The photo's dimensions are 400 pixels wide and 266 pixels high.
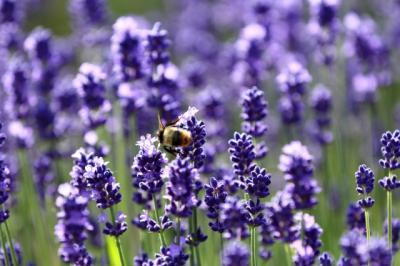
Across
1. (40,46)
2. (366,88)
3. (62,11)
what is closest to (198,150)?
(40,46)

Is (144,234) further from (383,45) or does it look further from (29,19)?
(29,19)

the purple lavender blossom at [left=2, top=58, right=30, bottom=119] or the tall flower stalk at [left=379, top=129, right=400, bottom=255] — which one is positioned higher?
the purple lavender blossom at [left=2, top=58, right=30, bottom=119]

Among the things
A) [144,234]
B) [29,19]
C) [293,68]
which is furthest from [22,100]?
[29,19]

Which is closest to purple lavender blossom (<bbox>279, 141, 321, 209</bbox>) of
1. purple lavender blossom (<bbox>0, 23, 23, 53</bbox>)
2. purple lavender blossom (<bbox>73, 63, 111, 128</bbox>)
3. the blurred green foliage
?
purple lavender blossom (<bbox>73, 63, 111, 128</bbox>)

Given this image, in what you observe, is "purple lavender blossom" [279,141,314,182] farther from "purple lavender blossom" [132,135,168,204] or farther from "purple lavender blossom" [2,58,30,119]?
"purple lavender blossom" [2,58,30,119]

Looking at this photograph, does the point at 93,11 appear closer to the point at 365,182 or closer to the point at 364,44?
the point at 364,44

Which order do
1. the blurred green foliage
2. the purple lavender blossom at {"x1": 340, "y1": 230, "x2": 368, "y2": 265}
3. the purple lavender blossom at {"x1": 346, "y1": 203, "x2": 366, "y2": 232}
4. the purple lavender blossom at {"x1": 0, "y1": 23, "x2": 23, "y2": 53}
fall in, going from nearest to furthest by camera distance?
the purple lavender blossom at {"x1": 340, "y1": 230, "x2": 368, "y2": 265}
the purple lavender blossom at {"x1": 346, "y1": 203, "x2": 366, "y2": 232}
the purple lavender blossom at {"x1": 0, "y1": 23, "x2": 23, "y2": 53}
the blurred green foliage

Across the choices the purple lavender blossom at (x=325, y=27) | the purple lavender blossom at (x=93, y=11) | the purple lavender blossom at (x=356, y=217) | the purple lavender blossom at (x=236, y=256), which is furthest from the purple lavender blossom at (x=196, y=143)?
the purple lavender blossom at (x=93, y=11)
